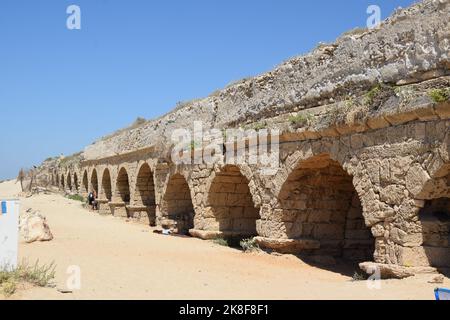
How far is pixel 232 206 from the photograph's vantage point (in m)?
10.9

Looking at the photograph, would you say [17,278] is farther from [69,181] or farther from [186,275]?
[69,181]

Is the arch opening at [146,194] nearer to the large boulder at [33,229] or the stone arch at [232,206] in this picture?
the stone arch at [232,206]

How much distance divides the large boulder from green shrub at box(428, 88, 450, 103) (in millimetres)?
7153

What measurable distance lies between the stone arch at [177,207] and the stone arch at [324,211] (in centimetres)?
538

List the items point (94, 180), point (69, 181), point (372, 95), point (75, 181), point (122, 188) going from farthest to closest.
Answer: point (69, 181)
point (75, 181)
point (94, 180)
point (122, 188)
point (372, 95)

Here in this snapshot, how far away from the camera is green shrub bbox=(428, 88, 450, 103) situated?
547cm

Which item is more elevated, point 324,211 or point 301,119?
point 301,119

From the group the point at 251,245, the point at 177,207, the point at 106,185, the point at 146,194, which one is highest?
the point at 106,185

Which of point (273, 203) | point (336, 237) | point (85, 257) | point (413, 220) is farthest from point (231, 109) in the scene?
point (413, 220)

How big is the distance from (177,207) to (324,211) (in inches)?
238

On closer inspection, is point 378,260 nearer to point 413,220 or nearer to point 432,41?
point 413,220

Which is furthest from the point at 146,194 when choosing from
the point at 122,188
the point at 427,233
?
the point at 427,233

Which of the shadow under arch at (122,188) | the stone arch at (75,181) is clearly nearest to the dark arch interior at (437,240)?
the shadow under arch at (122,188)

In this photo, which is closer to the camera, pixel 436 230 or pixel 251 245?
pixel 436 230
